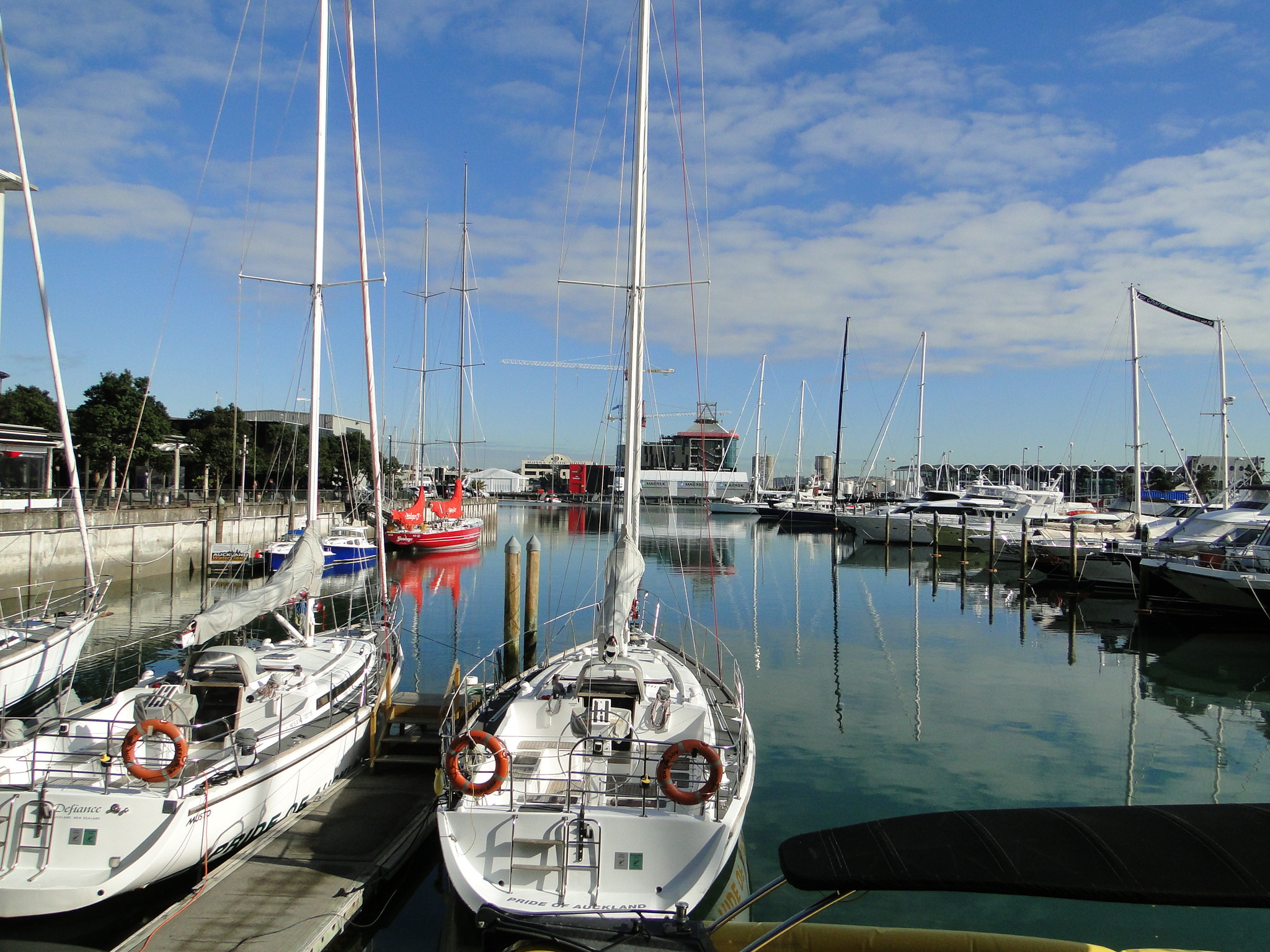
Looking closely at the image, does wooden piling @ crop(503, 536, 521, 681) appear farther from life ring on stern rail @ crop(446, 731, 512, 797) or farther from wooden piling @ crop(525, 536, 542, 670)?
life ring on stern rail @ crop(446, 731, 512, 797)

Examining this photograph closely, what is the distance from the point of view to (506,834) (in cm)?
766

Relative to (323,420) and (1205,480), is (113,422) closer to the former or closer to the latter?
(323,420)

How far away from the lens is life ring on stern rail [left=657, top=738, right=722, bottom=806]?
26.2ft

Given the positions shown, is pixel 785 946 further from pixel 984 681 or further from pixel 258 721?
pixel 984 681

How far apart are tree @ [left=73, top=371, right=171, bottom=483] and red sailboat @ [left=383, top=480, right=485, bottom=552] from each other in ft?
43.7

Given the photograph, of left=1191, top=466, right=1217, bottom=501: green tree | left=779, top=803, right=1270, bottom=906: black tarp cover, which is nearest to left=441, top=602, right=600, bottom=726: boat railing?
left=779, top=803, right=1270, bottom=906: black tarp cover

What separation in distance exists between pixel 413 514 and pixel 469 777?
4047 centimetres

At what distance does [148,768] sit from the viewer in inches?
344

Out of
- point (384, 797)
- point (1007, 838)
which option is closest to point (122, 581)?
point (384, 797)

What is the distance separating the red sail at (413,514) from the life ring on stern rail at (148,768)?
3851cm

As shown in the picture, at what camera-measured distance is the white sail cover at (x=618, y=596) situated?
38.3 ft

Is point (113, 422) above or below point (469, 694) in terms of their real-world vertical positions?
above

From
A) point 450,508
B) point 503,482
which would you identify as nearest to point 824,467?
point 503,482

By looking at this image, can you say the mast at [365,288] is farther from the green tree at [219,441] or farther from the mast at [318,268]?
the green tree at [219,441]
